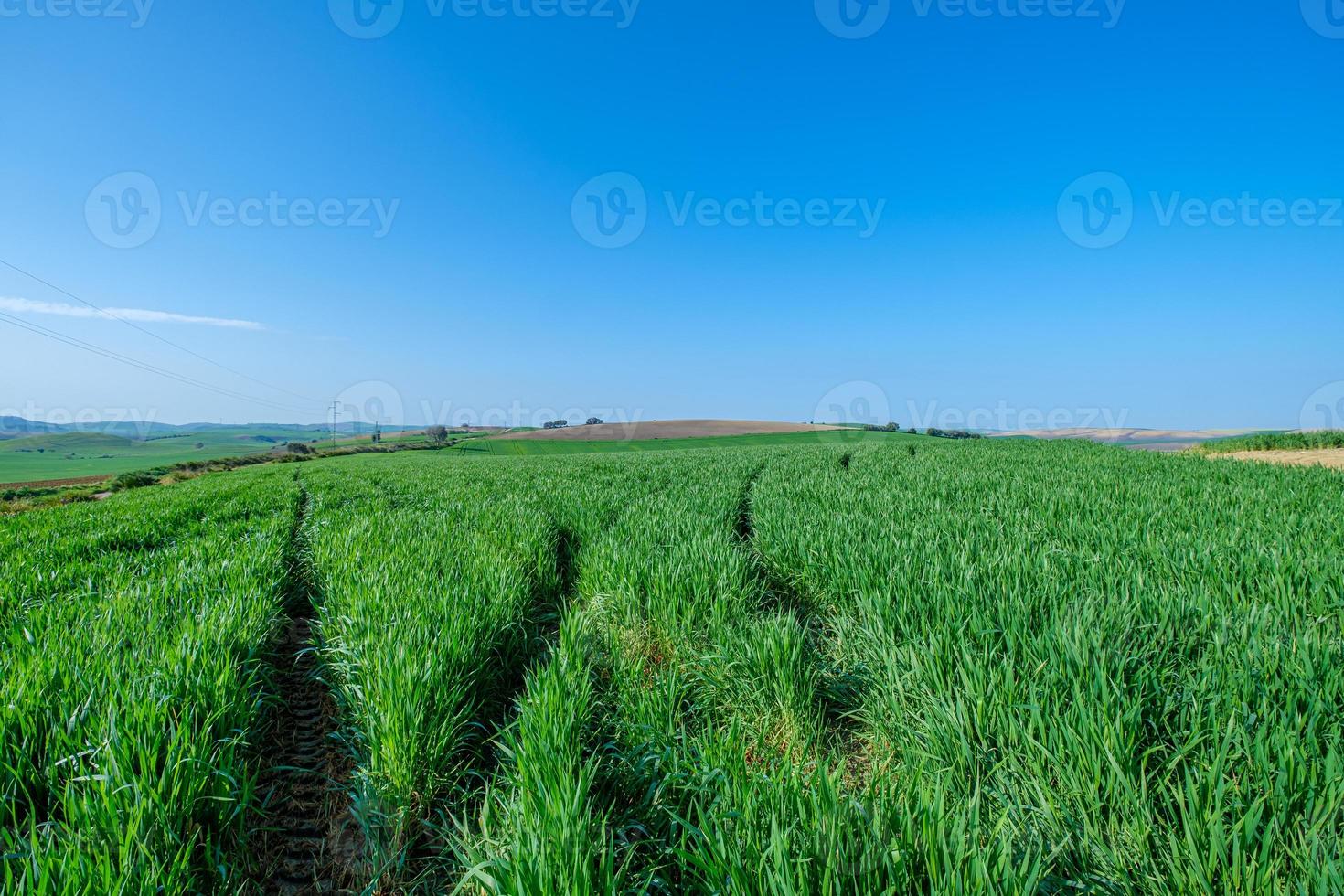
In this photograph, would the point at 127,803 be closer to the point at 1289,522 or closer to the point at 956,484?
the point at 1289,522

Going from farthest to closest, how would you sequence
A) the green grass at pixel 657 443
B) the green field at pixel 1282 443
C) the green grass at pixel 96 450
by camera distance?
the green grass at pixel 96 450, the green grass at pixel 657 443, the green field at pixel 1282 443

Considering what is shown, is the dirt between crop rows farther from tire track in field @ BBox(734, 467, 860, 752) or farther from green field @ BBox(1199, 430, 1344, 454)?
tire track in field @ BBox(734, 467, 860, 752)

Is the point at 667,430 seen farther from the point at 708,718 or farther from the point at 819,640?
the point at 708,718

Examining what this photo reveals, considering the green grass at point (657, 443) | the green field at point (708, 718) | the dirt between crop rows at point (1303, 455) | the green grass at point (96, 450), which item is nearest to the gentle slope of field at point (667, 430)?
the green grass at point (657, 443)

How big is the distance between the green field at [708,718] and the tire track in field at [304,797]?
0.07 ft

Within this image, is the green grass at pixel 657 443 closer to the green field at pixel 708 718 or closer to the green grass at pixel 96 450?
the green field at pixel 708 718

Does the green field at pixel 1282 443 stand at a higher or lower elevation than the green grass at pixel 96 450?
higher

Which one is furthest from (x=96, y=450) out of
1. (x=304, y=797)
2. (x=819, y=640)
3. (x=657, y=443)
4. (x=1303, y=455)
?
(x=1303, y=455)

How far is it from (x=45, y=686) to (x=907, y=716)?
4589 millimetres

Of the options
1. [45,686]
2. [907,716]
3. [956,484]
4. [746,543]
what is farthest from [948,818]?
[956,484]

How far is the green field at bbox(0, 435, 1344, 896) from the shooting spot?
62.8 inches

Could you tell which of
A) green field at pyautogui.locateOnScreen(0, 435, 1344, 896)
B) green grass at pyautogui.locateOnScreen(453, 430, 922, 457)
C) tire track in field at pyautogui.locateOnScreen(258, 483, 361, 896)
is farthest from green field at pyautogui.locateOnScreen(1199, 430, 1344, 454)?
A: tire track in field at pyautogui.locateOnScreen(258, 483, 361, 896)

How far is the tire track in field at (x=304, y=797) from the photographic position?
7.85 feet

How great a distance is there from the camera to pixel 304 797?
2.91 meters
